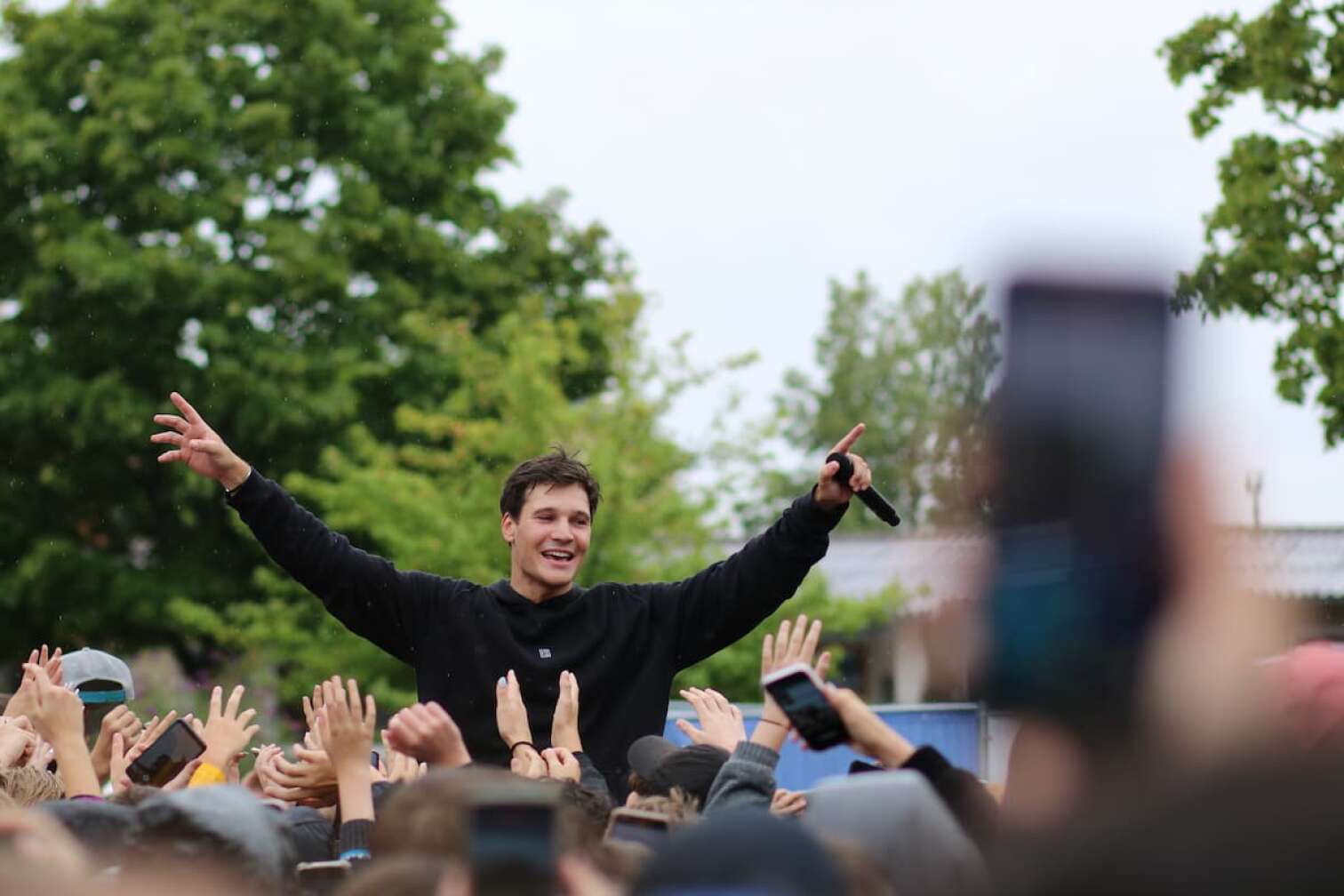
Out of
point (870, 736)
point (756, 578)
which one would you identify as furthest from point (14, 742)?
point (870, 736)

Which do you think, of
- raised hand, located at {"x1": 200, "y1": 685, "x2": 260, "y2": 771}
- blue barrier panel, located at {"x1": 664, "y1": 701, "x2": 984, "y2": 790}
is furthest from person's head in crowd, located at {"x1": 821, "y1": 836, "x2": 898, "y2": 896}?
blue barrier panel, located at {"x1": 664, "y1": 701, "x2": 984, "y2": 790}

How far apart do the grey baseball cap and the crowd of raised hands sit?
14.7 inches

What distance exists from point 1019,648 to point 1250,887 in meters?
0.75

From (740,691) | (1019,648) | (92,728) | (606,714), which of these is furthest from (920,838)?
(740,691)

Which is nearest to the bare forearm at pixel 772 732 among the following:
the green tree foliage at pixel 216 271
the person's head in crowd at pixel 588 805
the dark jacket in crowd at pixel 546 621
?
the person's head in crowd at pixel 588 805

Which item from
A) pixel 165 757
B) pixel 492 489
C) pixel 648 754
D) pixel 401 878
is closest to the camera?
pixel 401 878

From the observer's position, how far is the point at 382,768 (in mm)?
5176

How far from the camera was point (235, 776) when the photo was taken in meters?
4.93

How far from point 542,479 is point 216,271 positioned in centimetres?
1859

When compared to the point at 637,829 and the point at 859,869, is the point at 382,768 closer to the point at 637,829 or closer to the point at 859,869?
the point at 637,829

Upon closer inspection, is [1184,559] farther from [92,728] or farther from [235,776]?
[92,728]

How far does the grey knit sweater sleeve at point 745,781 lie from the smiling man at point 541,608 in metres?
1.58

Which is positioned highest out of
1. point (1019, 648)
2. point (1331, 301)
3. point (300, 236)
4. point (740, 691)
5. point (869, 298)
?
point (869, 298)

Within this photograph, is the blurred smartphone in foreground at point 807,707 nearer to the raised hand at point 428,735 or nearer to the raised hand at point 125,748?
the raised hand at point 428,735
